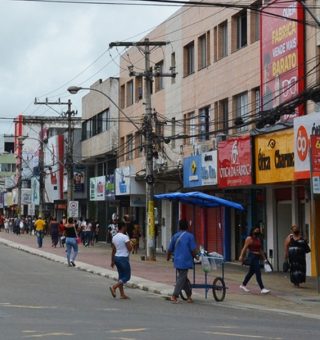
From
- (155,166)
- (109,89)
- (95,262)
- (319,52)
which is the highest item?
(109,89)

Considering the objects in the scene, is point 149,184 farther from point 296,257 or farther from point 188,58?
point 296,257

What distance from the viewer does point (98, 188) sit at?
5094cm

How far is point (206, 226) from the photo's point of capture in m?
34.7

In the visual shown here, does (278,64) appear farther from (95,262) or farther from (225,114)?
(95,262)

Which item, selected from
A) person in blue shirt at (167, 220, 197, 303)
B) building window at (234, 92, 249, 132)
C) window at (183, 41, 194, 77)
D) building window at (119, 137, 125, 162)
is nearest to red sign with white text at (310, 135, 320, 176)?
person in blue shirt at (167, 220, 197, 303)

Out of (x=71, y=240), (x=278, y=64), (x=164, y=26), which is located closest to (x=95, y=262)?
(x=71, y=240)

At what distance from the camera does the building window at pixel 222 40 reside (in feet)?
104

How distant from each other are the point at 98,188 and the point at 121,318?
37901mm

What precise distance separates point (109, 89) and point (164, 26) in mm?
11914

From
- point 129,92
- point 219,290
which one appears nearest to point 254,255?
point 219,290

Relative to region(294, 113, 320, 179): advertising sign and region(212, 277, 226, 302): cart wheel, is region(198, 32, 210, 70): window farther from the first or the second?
region(212, 277, 226, 302): cart wheel

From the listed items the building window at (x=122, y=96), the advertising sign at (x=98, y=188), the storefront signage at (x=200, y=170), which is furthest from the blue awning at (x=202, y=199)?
the advertising sign at (x=98, y=188)

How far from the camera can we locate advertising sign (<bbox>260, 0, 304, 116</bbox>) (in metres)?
24.0

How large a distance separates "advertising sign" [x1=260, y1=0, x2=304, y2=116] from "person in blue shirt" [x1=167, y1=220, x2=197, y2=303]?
28.8 ft
